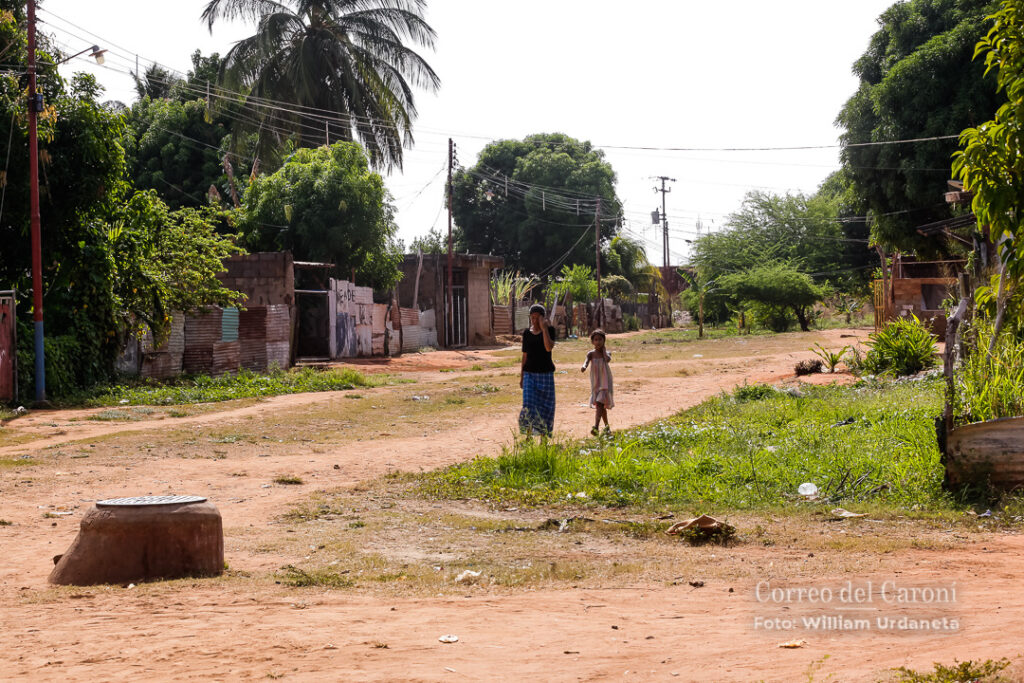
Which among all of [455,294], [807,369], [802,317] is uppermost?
[455,294]

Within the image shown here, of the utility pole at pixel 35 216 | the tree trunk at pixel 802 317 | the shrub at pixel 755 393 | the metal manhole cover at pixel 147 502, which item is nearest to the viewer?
the metal manhole cover at pixel 147 502

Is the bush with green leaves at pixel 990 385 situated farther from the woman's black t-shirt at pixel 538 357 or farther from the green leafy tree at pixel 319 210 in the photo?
the green leafy tree at pixel 319 210

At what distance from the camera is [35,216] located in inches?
627

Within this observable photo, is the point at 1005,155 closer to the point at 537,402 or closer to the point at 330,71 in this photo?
the point at 537,402

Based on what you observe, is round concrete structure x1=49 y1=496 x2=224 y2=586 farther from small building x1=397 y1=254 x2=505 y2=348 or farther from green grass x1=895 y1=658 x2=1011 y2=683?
small building x1=397 y1=254 x2=505 y2=348

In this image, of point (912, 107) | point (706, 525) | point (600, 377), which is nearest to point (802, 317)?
point (912, 107)

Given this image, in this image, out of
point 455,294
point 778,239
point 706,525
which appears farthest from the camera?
point 778,239

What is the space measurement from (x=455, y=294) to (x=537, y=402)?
26896mm

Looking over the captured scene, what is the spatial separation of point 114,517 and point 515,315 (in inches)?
1474

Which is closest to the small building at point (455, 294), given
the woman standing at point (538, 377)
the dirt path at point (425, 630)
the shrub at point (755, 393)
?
the shrub at point (755, 393)

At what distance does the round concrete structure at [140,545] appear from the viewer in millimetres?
5570

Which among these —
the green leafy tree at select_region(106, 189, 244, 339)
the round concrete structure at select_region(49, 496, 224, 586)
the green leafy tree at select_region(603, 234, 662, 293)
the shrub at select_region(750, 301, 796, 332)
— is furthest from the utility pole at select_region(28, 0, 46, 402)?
the green leafy tree at select_region(603, 234, 662, 293)

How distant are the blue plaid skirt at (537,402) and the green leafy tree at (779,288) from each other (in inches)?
1386

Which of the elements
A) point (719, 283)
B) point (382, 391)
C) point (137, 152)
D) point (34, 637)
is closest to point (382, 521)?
point (34, 637)
